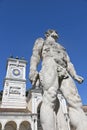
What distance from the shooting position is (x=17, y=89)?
37062 millimetres

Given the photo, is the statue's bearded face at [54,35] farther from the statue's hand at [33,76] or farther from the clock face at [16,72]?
the clock face at [16,72]

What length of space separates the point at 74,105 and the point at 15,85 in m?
34.3

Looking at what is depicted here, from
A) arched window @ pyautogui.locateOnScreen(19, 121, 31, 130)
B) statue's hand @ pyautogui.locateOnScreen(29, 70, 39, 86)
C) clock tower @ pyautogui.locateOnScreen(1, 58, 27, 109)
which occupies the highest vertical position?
clock tower @ pyautogui.locateOnScreen(1, 58, 27, 109)

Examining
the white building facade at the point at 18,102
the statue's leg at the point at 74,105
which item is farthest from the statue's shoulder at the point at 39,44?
the white building facade at the point at 18,102

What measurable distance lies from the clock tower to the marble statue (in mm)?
31127

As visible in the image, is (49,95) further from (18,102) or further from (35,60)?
(18,102)

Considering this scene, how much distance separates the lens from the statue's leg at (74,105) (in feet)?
11.5

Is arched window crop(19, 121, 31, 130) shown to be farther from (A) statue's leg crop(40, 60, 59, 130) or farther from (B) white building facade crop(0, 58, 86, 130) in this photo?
(A) statue's leg crop(40, 60, 59, 130)

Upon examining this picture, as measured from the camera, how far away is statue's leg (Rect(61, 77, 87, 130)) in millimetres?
3496

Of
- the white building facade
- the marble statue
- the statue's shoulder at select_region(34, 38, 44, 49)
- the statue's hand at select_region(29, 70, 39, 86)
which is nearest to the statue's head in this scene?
the marble statue

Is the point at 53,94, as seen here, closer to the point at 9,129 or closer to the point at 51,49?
the point at 51,49

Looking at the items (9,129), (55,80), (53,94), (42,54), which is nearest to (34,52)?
(42,54)

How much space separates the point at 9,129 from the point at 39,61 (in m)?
29.0

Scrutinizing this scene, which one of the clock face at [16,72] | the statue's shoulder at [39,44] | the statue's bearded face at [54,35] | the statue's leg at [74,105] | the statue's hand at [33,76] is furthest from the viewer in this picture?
the clock face at [16,72]
